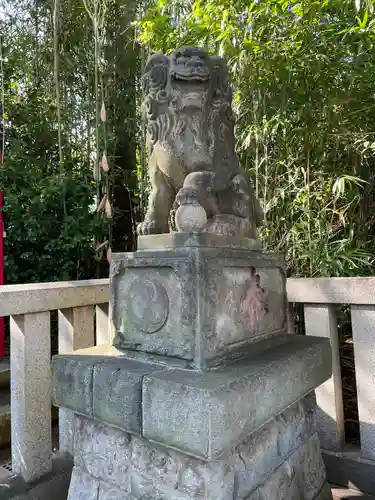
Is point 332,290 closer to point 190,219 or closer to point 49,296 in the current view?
point 190,219

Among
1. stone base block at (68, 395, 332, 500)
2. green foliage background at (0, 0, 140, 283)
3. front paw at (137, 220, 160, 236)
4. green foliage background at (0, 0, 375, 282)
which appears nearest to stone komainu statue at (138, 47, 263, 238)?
front paw at (137, 220, 160, 236)

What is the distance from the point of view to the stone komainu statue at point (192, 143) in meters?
1.37

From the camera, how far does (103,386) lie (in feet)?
3.99

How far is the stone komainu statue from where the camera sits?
1374 mm

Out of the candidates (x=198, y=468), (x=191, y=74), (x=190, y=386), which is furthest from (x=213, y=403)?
(x=191, y=74)

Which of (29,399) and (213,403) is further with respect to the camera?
(29,399)

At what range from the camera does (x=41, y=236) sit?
3.54 metres

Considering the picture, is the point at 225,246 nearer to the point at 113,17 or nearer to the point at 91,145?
the point at 91,145

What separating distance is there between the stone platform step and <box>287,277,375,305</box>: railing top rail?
2.81 ft

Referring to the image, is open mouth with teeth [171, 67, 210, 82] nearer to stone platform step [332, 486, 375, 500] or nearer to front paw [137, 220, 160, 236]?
front paw [137, 220, 160, 236]

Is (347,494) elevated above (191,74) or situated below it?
below

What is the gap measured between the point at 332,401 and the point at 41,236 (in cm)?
283

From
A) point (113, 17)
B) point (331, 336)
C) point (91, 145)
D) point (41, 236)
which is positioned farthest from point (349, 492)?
point (113, 17)

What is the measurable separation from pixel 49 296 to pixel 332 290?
1.27 meters
